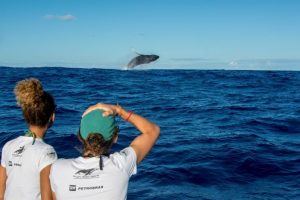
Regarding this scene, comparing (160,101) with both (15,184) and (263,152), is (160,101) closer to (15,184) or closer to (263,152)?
(263,152)

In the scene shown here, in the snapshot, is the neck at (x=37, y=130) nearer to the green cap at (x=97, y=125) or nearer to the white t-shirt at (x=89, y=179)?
the white t-shirt at (x=89, y=179)

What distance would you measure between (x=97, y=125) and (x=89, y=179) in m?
0.47

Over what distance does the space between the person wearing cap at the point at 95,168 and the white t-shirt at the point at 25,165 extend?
376 millimetres

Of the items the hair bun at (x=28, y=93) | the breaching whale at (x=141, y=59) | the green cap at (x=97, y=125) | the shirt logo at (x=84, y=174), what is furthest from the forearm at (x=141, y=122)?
the breaching whale at (x=141, y=59)

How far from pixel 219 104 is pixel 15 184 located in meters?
18.9

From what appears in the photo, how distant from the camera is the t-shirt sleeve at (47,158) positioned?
12.9 feet

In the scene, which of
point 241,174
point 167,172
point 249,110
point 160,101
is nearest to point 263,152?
point 241,174

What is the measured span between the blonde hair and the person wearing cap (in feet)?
1.98

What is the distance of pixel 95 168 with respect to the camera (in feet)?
11.7

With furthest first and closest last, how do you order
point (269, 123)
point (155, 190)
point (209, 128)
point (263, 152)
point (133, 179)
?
1. point (269, 123)
2. point (209, 128)
3. point (263, 152)
4. point (133, 179)
5. point (155, 190)

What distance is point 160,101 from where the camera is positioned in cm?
2323

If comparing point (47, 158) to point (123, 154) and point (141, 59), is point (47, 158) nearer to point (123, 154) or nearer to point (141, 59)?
point (123, 154)

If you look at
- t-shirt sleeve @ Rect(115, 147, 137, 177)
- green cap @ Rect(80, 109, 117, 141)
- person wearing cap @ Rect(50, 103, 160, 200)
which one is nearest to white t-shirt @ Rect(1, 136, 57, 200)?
person wearing cap @ Rect(50, 103, 160, 200)

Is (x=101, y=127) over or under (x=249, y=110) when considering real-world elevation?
over
